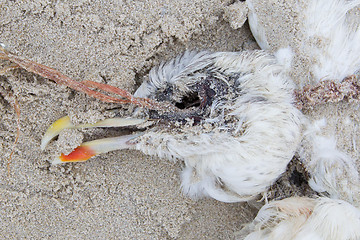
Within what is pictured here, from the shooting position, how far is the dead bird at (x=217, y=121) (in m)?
1.56

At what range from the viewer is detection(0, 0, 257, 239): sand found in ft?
5.41

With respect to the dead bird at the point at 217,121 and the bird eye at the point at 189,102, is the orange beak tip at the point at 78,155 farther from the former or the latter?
the bird eye at the point at 189,102

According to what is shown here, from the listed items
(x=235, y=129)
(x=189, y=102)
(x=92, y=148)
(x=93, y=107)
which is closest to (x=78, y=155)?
(x=92, y=148)

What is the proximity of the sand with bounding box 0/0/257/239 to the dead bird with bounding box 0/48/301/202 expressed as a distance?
10cm

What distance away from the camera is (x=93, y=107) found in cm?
167

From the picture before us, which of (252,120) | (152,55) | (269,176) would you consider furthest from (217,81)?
(269,176)

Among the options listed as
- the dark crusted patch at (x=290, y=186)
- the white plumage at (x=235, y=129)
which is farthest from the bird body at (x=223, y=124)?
the dark crusted patch at (x=290, y=186)

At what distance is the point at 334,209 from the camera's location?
1567mm

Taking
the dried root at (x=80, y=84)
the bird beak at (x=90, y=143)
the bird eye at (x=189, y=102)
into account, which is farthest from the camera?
the bird eye at (x=189, y=102)

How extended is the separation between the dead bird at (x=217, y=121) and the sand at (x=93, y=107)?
10 cm

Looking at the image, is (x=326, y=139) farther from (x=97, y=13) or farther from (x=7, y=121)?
(x=7, y=121)

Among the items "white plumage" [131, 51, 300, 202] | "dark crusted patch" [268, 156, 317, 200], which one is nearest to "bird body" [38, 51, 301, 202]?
"white plumage" [131, 51, 300, 202]

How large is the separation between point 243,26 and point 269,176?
79 cm

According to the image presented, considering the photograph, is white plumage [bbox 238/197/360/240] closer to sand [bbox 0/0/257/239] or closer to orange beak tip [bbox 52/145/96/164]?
sand [bbox 0/0/257/239]
